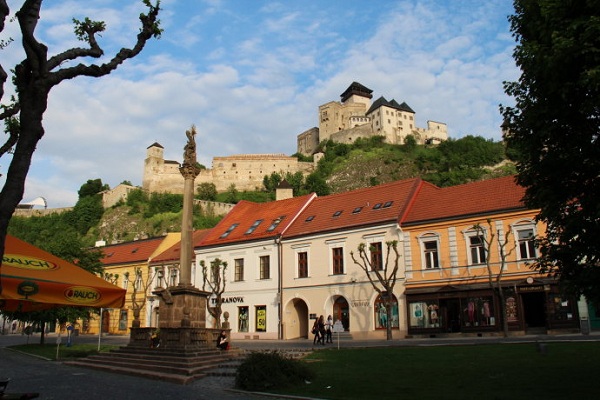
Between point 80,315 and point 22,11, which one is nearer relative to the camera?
point 22,11

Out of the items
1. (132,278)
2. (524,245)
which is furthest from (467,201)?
(132,278)

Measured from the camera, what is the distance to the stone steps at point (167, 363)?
16.4 m

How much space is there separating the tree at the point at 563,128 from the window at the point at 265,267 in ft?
88.3

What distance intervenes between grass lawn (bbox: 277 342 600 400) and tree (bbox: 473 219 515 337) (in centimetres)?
762

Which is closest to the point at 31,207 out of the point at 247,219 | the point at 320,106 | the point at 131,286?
the point at 320,106

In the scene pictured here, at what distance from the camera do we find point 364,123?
134 meters

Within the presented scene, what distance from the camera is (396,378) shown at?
1334cm

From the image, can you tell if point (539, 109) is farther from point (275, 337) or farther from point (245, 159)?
point (245, 159)

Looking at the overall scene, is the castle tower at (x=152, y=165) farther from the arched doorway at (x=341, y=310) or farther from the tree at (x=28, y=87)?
the tree at (x=28, y=87)

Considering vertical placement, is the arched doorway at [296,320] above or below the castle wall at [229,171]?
below

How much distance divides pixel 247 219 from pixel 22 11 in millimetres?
35217

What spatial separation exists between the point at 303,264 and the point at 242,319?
6238 millimetres

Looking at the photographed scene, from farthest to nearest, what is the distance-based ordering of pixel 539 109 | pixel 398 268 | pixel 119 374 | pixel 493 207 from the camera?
1. pixel 398 268
2. pixel 493 207
3. pixel 119 374
4. pixel 539 109

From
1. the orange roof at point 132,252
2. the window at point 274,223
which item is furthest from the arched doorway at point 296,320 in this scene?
the orange roof at point 132,252
